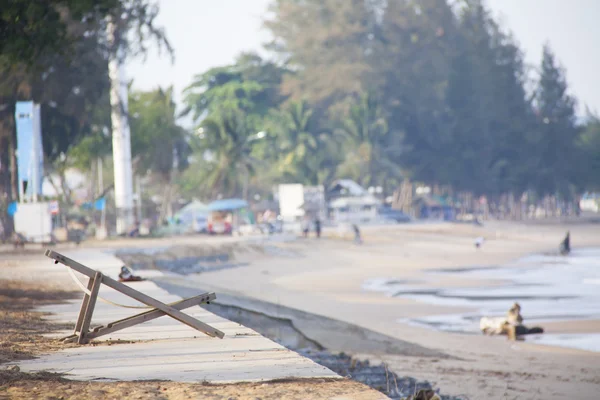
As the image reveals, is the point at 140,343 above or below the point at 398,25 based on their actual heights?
below

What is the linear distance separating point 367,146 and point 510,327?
233ft

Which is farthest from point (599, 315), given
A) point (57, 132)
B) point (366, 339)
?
point (57, 132)

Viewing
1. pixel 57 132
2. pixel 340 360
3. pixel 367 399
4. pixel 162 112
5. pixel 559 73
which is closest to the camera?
pixel 367 399

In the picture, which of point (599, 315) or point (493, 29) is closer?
point (599, 315)

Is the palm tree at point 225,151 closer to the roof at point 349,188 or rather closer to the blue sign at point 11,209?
the roof at point 349,188

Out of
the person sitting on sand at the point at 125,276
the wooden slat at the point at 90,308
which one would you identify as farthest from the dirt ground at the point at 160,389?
the person sitting on sand at the point at 125,276

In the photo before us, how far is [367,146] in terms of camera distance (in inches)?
3593

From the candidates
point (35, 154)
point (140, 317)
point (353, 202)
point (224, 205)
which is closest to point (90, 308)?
point (140, 317)

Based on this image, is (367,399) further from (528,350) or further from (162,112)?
(162,112)

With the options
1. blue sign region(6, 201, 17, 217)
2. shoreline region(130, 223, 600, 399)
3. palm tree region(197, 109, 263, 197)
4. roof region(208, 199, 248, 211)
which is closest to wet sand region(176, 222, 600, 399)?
shoreline region(130, 223, 600, 399)

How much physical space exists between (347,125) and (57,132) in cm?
4523

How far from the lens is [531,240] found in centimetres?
6469

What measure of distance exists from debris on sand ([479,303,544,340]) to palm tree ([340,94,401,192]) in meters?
69.3

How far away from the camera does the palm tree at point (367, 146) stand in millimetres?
91062
